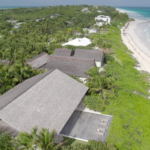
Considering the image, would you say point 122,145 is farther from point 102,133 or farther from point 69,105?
point 69,105

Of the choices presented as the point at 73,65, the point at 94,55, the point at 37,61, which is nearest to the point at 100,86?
the point at 73,65

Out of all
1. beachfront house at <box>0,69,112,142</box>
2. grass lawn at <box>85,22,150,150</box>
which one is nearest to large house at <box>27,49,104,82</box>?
grass lawn at <box>85,22,150,150</box>

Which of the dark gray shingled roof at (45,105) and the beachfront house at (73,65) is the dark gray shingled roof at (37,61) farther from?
the dark gray shingled roof at (45,105)

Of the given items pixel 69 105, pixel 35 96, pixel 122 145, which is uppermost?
pixel 35 96

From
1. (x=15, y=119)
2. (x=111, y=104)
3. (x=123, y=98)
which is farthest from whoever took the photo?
(x=123, y=98)

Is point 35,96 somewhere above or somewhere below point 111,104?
above

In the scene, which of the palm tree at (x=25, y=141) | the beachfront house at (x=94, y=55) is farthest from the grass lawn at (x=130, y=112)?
the palm tree at (x=25, y=141)

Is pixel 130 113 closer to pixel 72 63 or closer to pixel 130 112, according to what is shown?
pixel 130 112

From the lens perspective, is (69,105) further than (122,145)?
Yes

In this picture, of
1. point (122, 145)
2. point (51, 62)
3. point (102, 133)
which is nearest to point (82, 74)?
point (51, 62)
